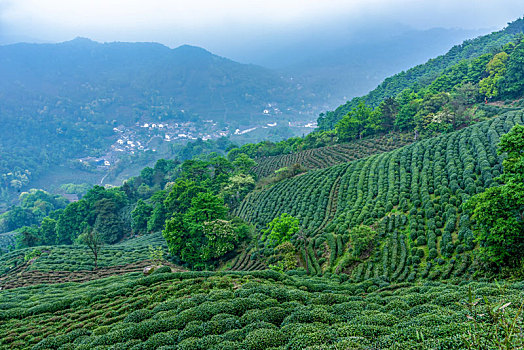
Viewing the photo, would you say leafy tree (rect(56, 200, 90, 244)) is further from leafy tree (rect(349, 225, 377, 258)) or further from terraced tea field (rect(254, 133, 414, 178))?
leafy tree (rect(349, 225, 377, 258))

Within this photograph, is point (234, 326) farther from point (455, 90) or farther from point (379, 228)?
point (455, 90)

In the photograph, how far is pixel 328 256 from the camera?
29.9 metres

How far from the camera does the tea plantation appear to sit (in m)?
10.1

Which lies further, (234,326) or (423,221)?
(423,221)

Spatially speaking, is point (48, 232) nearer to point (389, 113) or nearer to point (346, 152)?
point (346, 152)

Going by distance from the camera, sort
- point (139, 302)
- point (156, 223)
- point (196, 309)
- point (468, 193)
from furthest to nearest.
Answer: point (156, 223) < point (468, 193) < point (139, 302) < point (196, 309)

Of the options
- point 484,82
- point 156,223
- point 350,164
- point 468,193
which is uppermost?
point 484,82

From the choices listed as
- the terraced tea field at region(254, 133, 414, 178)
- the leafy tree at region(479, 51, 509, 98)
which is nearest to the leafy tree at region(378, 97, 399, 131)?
the terraced tea field at region(254, 133, 414, 178)

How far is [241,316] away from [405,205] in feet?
81.7

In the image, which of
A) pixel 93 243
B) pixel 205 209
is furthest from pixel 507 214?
pixel 93 243

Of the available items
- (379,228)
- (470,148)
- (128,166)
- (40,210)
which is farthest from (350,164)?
(128,166)

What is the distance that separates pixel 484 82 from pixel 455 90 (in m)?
7.57

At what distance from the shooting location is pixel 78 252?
39250 mm

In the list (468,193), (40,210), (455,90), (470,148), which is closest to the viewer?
(468,193)
